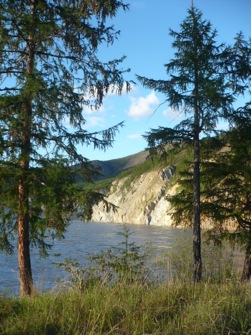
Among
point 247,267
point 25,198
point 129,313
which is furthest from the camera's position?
point 247,267

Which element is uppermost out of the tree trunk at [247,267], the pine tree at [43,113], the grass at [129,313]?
the pine tree at [43,113]

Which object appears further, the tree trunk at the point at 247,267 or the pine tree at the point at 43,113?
the tree trunk at the point at 247,267

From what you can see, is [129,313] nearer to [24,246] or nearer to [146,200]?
[24,246]

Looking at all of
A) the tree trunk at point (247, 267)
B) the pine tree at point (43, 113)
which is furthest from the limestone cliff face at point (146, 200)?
the pine tree at point (43, 113)

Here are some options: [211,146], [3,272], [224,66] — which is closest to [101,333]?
[211,146]

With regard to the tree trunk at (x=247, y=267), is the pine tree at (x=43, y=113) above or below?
above

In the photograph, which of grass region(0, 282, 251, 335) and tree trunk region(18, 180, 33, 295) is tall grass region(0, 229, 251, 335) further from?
tree trunk region(18, 180, 33, 295)

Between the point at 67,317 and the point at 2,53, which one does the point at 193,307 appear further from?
the point at 2,53

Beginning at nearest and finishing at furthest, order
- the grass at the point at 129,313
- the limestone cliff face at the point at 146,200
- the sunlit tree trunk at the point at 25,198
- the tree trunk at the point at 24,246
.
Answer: the grass at the point at 129,313 → the sunlit tree trunk at the point at 25,198 → the tree trunk at the point at 24,246 → the limestone cliff face at the point at 146,200

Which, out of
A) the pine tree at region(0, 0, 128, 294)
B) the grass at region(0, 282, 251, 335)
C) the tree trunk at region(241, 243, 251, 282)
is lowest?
the tree trunk at region(241, 243, 251, 282)

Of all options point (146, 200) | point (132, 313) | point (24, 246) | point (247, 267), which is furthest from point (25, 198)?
point (146, 200)

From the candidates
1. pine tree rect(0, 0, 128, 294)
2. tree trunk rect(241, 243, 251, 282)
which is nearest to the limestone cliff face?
tree trunk rect(241, 243, 251, 282)

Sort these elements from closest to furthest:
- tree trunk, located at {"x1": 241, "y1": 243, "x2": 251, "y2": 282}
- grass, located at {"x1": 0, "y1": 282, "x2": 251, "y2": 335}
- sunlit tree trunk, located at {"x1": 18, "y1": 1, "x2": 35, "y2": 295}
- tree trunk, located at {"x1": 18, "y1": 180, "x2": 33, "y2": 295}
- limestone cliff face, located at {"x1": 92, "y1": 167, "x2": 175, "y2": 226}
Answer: grass, located at {"x1": 0, "y1": 282, "x2": 251, "y2": 335}
sunlit tree trunk, located at {"x1": 18, "y1": 1, "x2": 35, "y2": 295}
tree trunk, located at {"x1": 18, "y1": 180, "x2": 33, "y2": 295}
tree trunk, located at {"x1": 241, "y1": 243, "x2": 251, "y2": 282}
limestone cliff face, located at {"x1": 92, "y1": 167, "x2": 175, "y2": 226}

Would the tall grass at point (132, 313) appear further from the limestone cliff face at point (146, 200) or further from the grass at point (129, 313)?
the limestone cliff face at point (146, 200)
